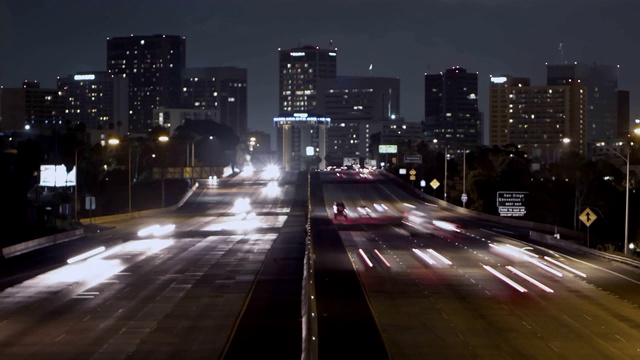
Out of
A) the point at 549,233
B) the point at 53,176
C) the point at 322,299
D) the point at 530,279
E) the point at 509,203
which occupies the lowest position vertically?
the point at 549,233

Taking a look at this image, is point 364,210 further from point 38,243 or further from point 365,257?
point 365,257

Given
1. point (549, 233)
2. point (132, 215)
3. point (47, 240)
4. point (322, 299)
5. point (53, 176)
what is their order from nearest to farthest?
1. point (322, 299)
2. point (47, 240)
3. point (549, 233)
4. point (53, 176)
5. point (132, 215)

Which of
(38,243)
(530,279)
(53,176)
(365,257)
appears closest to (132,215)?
(53,176)

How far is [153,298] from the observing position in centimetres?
3606

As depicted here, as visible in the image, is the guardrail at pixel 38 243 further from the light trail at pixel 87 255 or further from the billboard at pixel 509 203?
the billboard at pixel 509 203

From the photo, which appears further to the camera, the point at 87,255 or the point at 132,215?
the point at 132,215

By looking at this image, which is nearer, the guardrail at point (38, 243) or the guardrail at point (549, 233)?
the guardrail at point (549, 233)

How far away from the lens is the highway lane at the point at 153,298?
2614 centimetres

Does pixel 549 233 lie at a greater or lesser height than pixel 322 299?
lesser

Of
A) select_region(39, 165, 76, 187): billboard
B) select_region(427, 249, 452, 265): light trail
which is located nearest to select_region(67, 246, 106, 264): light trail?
select_region(427, 249, 452, 265): light trail

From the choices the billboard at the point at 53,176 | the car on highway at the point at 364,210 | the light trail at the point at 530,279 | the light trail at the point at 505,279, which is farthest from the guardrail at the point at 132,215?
the light trail at the point at 530,279

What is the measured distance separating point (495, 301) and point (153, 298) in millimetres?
12153

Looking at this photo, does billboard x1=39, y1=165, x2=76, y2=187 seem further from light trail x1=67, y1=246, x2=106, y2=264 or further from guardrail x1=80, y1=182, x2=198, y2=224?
light trail x1=67, y1=246, x2=106, y2=264

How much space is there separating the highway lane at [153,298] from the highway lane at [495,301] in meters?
3.52
